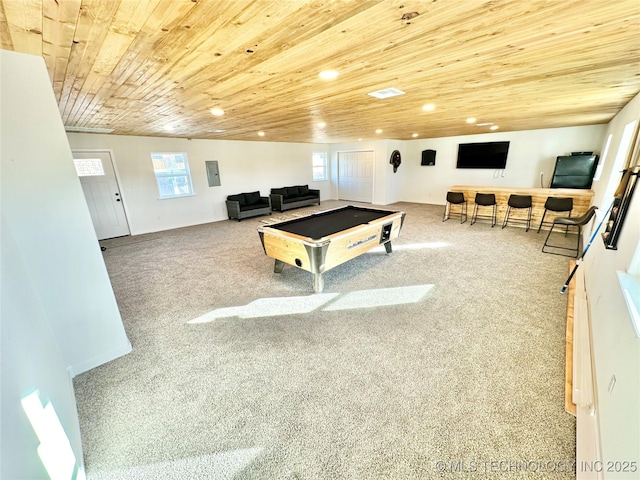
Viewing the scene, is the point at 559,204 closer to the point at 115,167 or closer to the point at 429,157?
the point at 429,157

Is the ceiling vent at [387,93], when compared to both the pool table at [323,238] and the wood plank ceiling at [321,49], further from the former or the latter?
the pool table at [323,238]

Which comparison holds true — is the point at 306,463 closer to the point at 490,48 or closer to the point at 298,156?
the point at 490,48

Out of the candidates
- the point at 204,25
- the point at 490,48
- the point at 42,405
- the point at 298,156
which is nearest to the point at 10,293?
the point at 42,405

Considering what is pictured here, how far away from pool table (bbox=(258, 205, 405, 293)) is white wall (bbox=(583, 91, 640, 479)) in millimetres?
2263

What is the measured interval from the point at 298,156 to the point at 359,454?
8.77 metres

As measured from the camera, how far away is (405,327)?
250 centimetres

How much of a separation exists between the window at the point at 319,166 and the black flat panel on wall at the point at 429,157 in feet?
11.7

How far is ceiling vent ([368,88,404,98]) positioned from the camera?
2.59 m

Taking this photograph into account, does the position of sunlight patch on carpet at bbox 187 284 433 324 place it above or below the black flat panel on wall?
below

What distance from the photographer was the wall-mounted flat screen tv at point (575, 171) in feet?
18.6

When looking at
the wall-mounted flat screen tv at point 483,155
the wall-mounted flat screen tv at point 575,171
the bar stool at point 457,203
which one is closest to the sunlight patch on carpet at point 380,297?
the bar stool at point 457,203

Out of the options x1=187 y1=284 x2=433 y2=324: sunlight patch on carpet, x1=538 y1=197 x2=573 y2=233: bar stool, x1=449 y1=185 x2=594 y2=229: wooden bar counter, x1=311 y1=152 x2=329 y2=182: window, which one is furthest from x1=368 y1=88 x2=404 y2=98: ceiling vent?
x1=311 y1=152 x2=329 y2=182: window

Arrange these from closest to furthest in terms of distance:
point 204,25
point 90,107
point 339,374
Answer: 1. point 204,25
2. point 339,374
3. point 90,107

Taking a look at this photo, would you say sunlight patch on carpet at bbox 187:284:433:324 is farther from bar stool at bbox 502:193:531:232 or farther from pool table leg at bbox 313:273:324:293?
bar stool at bbox 502:193:531:232
